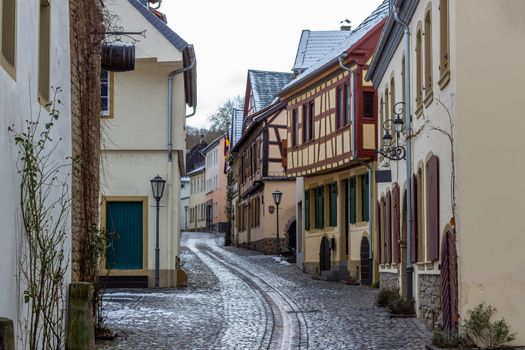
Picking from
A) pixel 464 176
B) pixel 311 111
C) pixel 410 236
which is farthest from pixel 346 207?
pixel 464 176

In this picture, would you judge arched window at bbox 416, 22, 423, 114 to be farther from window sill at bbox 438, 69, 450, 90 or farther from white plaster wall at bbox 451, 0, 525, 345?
white plaster wall at bbox 451, 0, 525, 345

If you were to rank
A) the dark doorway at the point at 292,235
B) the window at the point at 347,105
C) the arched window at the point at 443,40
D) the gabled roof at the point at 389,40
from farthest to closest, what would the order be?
the dark doorway at the point at 292,235, the window at the point at 347,105, the gabled roof at the point at 389,40, the arched window at the point at 443,40

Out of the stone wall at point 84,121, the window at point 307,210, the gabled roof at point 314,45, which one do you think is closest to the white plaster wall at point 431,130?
the stone wall at point 84,121

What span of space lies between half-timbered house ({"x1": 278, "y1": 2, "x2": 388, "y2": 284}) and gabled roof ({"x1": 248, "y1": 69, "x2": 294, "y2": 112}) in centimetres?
1478

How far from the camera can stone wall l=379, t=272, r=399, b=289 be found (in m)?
20.3

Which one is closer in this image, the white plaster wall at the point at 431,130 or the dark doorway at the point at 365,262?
the white plaster wall at the point at 431,130

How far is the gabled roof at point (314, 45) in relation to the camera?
36938mm

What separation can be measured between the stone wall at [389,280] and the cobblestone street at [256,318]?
38cm

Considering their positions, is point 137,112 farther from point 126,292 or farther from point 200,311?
point 200,311

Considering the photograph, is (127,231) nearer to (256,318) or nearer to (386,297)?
(386,297)

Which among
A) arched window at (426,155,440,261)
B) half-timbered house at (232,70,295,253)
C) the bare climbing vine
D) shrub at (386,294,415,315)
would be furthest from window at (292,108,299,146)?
the bare climbing vine

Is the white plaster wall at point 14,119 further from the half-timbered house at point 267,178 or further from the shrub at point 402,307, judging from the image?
the half-timbered house at point 267,178

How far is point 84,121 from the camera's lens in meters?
13.1

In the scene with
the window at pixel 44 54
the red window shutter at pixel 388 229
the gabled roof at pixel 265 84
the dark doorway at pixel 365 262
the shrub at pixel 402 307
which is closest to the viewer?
the window at pixel 44 54
